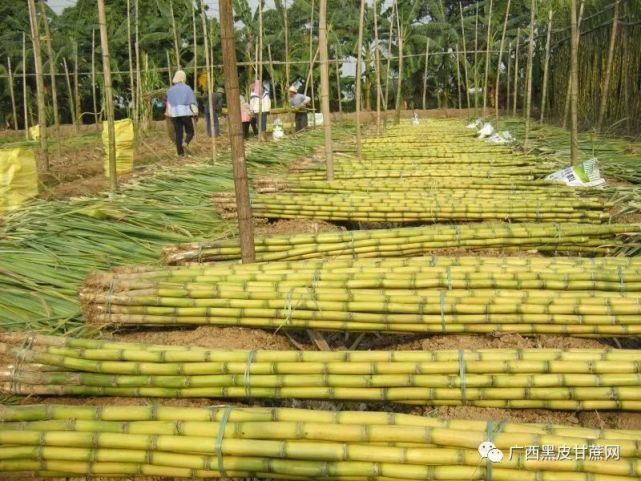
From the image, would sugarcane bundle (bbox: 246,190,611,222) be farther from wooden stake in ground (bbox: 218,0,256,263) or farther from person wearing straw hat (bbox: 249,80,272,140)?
person wearing straw hat (bbox: 249,80,272,140)

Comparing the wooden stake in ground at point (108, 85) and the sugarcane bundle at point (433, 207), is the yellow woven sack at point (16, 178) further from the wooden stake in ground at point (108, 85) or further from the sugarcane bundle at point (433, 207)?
the sugarcane bundle at point (433, 207)

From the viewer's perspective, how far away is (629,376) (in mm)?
2500

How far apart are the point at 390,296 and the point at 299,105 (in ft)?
36.6

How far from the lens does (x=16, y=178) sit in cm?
565

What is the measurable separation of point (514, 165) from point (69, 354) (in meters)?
6.25

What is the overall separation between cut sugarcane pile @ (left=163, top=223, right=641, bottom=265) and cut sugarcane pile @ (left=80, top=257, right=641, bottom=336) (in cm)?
54

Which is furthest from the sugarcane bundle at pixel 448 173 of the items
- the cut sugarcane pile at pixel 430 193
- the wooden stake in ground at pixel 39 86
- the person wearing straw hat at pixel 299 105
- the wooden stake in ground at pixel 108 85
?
the person wearing straw hat at pixel 299 105

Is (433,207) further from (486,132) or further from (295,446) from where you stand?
(486,132)

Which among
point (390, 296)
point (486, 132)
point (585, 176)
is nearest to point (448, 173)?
point (585, 176)

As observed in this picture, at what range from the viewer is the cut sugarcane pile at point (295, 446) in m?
2.01

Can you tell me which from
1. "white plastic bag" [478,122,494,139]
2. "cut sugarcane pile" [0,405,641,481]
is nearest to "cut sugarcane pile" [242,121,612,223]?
"cut sugarcane pile" [0,405,641,481]

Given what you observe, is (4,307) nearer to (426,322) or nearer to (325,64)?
(426,322)

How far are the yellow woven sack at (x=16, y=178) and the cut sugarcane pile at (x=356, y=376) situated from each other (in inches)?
126

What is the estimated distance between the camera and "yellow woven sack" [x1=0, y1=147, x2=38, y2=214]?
557cm
